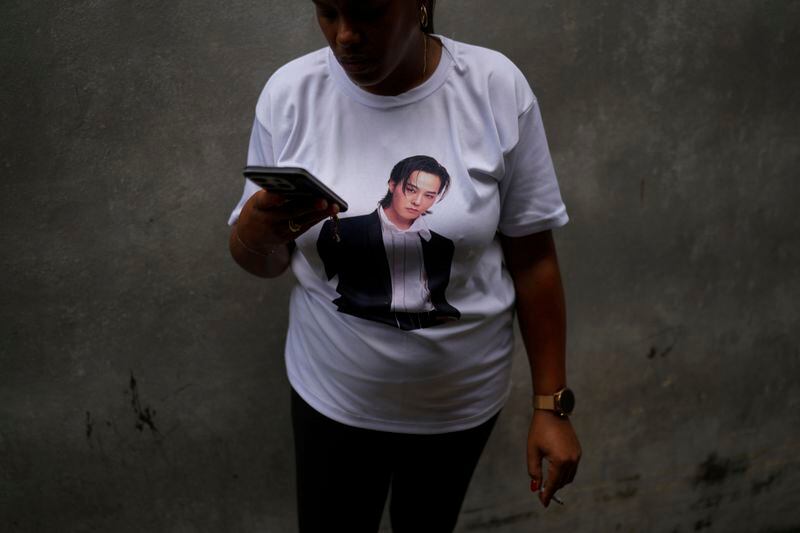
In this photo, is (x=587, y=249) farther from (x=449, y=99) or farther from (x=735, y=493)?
(x=735, y=493)

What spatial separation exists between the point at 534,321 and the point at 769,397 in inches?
54.5

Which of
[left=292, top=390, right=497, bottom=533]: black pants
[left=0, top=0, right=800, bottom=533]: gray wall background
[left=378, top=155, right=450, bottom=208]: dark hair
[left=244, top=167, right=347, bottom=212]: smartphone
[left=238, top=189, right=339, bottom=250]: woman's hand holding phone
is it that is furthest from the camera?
[left=0, top=0, right=800, bottom=533]: gray wall background

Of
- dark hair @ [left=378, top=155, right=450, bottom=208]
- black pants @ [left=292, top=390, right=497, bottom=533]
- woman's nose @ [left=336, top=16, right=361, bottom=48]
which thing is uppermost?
woman's nose @ [left=336, top=16, right=361, bottom=48]

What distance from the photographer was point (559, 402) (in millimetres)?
1675

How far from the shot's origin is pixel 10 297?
187 centimetres

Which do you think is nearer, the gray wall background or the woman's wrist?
the woman's wrist

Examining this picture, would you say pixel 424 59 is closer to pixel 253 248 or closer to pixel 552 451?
pixel 253 248

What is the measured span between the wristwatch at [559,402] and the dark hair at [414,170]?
522mm

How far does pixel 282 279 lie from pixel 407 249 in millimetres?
659

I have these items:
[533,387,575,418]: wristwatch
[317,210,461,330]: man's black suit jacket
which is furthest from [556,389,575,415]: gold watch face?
[317,210,461,330]: man's black suit jacket

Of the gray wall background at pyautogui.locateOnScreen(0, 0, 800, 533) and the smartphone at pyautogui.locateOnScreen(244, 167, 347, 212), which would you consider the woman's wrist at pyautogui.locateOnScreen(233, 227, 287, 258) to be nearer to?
the smartphone at pyautogui.locateOnScreen(244, 167, 347, 212)

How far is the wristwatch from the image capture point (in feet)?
5.50

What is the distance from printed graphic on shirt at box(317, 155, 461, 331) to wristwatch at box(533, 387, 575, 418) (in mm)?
320

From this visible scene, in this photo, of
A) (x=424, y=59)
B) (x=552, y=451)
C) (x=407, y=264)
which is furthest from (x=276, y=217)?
(x=552, y=451)
